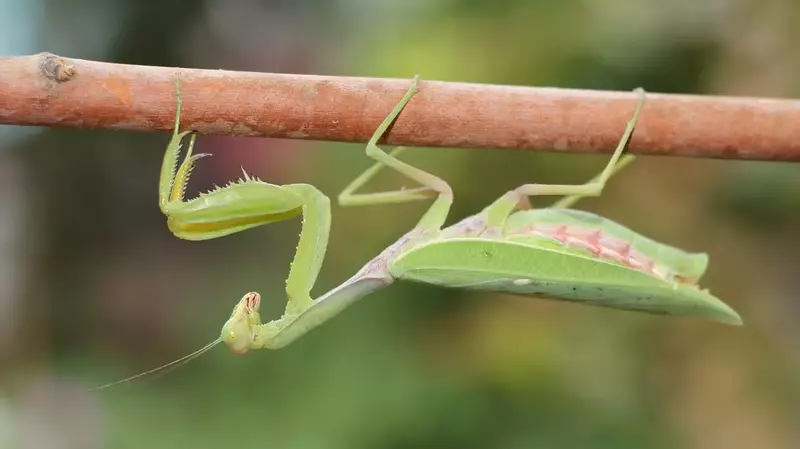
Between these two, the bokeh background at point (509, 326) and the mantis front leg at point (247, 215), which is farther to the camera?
the bokeh background at point (509, 326)

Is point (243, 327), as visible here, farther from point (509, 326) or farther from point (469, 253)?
point (509, 326)

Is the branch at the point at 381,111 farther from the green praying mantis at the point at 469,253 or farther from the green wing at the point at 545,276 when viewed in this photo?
the green wing at the point at 545,276

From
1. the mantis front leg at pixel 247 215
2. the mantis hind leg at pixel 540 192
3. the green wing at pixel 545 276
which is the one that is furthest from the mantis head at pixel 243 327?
the mantis hind leg at pixel 540 192

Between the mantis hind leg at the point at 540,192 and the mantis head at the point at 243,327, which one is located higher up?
the mantis hind leg at the point at 540,192

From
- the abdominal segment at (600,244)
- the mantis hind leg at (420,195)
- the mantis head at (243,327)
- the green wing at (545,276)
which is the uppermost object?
the mantis hind leg at (420,195)

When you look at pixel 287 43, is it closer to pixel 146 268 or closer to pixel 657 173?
pixel 146 268

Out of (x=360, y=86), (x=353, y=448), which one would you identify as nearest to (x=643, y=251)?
(x=360, y=86)
